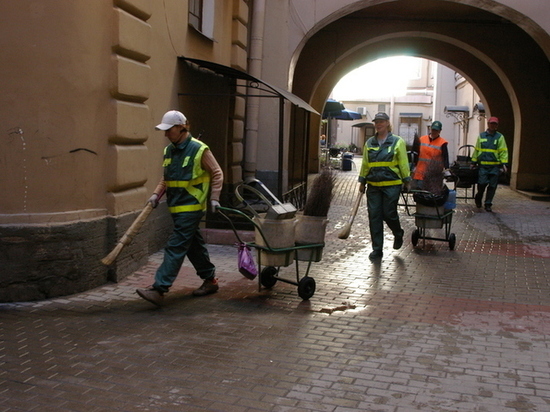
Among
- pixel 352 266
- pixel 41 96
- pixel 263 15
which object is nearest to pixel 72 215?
pixel 41 96

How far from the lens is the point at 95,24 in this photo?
6832 mm

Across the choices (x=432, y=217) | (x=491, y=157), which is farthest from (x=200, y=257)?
(x=491, y=157)

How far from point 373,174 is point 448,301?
8.27 ft

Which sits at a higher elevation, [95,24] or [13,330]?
[95,24]

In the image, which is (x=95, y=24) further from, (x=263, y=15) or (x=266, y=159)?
(x=266, y=159)

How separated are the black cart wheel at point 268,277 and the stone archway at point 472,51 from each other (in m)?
11.8

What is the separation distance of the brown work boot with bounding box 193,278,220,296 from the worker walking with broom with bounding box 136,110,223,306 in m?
0.45

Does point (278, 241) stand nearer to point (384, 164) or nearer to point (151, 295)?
point (151, 295)

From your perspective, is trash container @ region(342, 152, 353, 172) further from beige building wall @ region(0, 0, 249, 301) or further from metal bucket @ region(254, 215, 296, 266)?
metal bucket @ region(254, 215, 296, 266)

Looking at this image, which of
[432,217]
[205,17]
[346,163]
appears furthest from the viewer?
[346,163]

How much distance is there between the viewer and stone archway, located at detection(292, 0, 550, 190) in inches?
748

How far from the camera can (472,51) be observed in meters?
20.8

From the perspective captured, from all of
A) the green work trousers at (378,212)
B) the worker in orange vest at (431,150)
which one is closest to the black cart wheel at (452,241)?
the green work trousers at (378,212)

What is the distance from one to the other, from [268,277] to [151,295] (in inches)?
53.6
